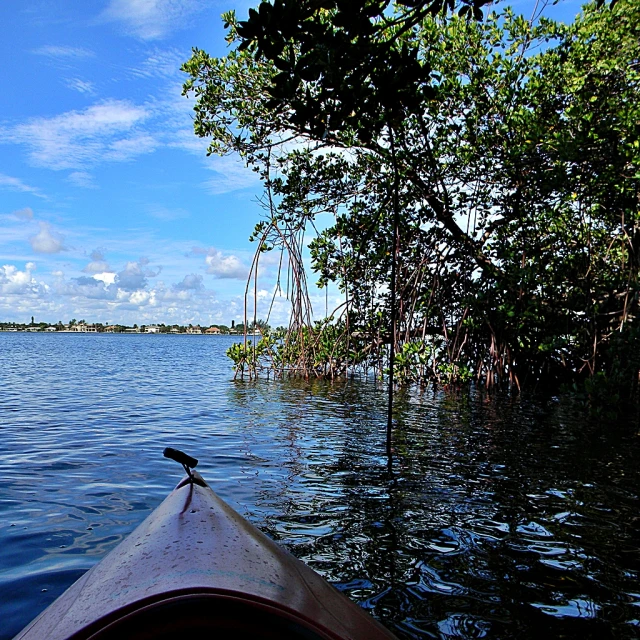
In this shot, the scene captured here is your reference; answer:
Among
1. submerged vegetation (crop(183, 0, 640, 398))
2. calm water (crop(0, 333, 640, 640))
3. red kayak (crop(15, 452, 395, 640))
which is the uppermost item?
submerged vegetation (crop(183, 0, 640, 398))

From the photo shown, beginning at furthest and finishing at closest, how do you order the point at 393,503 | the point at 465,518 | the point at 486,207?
the point at 486,207
the point at 393,503
the point at 465,518

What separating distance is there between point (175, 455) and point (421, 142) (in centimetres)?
1209

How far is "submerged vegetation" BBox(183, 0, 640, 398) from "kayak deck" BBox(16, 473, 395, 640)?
818cm

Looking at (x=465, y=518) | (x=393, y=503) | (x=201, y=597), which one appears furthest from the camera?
(x=393, y=503)

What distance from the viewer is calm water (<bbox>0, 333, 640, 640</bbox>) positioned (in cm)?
355

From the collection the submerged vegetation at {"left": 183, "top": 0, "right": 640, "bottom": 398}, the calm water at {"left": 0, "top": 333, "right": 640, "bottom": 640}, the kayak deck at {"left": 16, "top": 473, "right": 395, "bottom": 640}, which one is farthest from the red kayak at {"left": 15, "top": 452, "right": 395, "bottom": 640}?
the submerged vegetation at {"left": 183, "top": 0, "right": 640, "bottom": 398}

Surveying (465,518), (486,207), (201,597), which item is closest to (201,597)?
(201,597)

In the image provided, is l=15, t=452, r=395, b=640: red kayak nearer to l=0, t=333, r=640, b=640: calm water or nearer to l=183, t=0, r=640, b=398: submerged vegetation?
l=0, t=333, r=640, b=640: calm water

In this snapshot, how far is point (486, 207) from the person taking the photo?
1465 cm

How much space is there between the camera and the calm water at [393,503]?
3549 millimetres

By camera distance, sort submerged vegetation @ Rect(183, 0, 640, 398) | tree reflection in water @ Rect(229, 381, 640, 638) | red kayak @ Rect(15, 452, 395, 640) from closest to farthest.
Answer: red kayak @ Rect(15, 452, 395, 640) < tree reflection in water @ Rect(229, 381, 640, 638) < submerged vegetation @ Rect(183, 0, 640, 398)

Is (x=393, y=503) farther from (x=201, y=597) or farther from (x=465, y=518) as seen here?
(x=201, y=597)

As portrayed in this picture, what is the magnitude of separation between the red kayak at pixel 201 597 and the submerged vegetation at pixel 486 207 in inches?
321

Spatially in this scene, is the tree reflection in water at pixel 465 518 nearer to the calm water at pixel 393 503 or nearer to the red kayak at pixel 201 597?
the calm water at pixel 393 503
